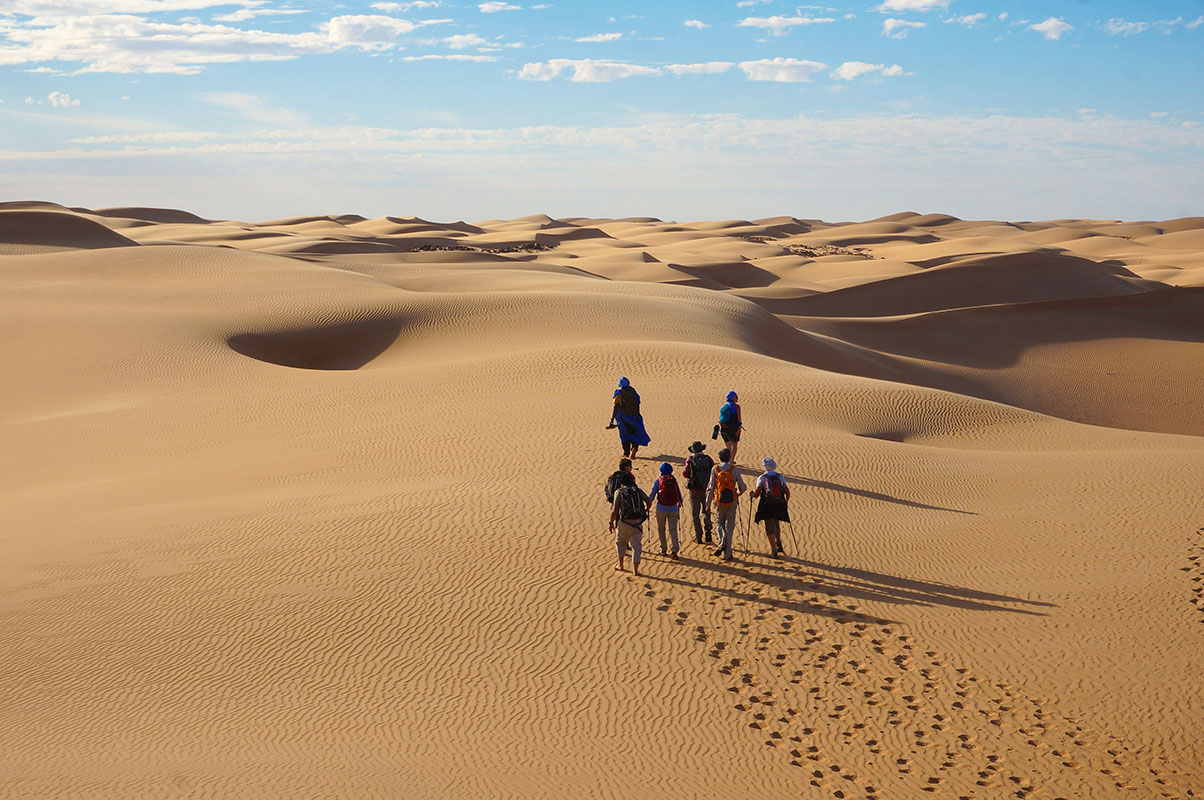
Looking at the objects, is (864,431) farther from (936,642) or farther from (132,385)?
(132,385)

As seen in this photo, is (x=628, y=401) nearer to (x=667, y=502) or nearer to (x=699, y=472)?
(x=699, y=472)

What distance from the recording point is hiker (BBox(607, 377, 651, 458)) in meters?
13.5

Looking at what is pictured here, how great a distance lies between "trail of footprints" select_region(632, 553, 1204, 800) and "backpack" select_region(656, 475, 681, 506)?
3.92ft

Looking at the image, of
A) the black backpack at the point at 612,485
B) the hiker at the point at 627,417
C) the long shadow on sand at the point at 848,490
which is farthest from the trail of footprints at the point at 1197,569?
the hiker at the point at 627,417

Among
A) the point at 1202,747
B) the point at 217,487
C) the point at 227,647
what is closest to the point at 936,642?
the point at 1202,747

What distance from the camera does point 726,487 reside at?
11.0 metres

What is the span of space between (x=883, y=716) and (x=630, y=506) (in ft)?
11.0

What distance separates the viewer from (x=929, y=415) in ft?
65.3

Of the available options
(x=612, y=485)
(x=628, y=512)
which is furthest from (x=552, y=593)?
(x=612, y=485)

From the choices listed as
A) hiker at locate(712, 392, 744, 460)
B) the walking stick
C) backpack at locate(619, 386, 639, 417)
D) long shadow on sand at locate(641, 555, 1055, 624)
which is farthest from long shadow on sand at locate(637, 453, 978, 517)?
long shadow on sand at locate(641, 555, 1055, 624)

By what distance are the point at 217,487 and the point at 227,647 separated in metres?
5.95

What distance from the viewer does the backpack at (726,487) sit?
36.0 ft

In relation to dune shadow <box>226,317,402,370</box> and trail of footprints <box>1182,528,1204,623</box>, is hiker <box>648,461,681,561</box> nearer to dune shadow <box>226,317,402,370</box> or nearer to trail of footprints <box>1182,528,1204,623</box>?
trail of footprints <box>1182,528,1204,623</box>

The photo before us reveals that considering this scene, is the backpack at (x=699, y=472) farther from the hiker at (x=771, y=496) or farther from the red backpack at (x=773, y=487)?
the red backpack at (x=773, y=487)
